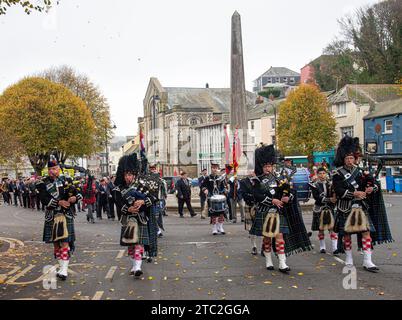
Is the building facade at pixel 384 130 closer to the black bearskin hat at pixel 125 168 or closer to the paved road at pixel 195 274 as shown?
the paved road at pixel 195 274

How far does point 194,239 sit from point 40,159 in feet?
149

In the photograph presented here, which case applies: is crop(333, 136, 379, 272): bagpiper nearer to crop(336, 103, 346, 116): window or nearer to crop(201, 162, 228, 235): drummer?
crop(201, 162, 228, 235): drummer

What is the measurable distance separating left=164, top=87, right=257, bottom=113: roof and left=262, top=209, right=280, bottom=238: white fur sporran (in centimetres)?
7580

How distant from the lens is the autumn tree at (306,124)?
2063 inches

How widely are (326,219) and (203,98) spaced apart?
78423mm

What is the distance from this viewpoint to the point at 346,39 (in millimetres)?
65250

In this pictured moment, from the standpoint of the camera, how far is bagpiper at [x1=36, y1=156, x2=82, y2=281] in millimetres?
9383

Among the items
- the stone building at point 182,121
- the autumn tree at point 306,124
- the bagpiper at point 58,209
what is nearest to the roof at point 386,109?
the autumn tree at point 306,124

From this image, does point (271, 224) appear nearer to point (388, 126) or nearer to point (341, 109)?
point (388, 126)

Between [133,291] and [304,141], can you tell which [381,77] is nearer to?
[304,141]

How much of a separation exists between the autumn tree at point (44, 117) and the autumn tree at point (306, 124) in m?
20.3

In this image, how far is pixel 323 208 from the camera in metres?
11.9

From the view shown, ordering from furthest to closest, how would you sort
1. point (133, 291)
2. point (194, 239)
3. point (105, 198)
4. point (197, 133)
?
point (197, 133) → point (105, 198) → point (194, 239) → point (133, 291)
